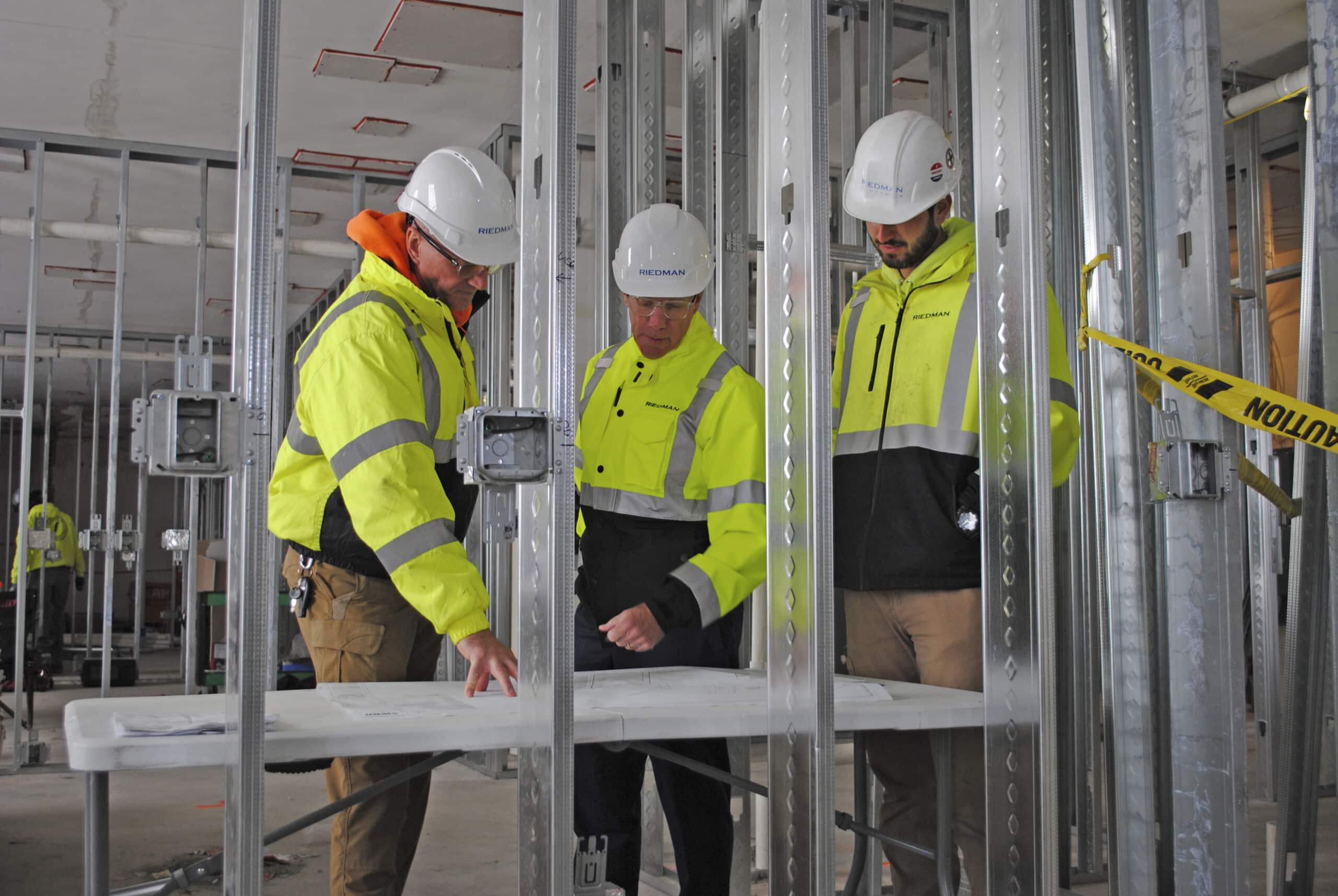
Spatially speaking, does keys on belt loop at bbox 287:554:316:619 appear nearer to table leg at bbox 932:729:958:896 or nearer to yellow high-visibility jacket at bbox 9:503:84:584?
table leg at bbox 932:729:958:896

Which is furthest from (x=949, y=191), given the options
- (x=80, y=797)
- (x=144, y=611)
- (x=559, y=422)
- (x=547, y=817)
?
(x=144, y=611)

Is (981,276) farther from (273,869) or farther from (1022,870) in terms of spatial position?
(273,869)

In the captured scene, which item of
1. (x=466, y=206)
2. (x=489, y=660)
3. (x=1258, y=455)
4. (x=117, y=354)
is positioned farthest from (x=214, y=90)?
(x=1258, y=455)

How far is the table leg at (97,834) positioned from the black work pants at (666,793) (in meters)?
1.27

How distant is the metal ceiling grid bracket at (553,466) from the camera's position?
186 centimetres

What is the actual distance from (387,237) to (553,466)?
43.2 inches

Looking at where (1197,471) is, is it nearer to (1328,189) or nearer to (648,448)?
(1328,189)

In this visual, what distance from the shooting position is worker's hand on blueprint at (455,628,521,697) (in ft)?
→ 7.00

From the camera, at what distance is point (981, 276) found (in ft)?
7.41

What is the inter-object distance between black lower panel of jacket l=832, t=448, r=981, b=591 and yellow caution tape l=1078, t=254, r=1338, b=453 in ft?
1.78

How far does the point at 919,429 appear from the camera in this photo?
106 inches

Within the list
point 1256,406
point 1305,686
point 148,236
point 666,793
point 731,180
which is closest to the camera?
point 1256,406

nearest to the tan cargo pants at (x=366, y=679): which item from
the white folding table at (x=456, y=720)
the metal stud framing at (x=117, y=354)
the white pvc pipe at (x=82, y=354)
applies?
the white folding table at (x=456, y=720)

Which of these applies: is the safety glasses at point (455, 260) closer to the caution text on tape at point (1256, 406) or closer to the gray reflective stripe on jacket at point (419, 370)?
the gray reflective stripe on jacket at point (419, 370)
